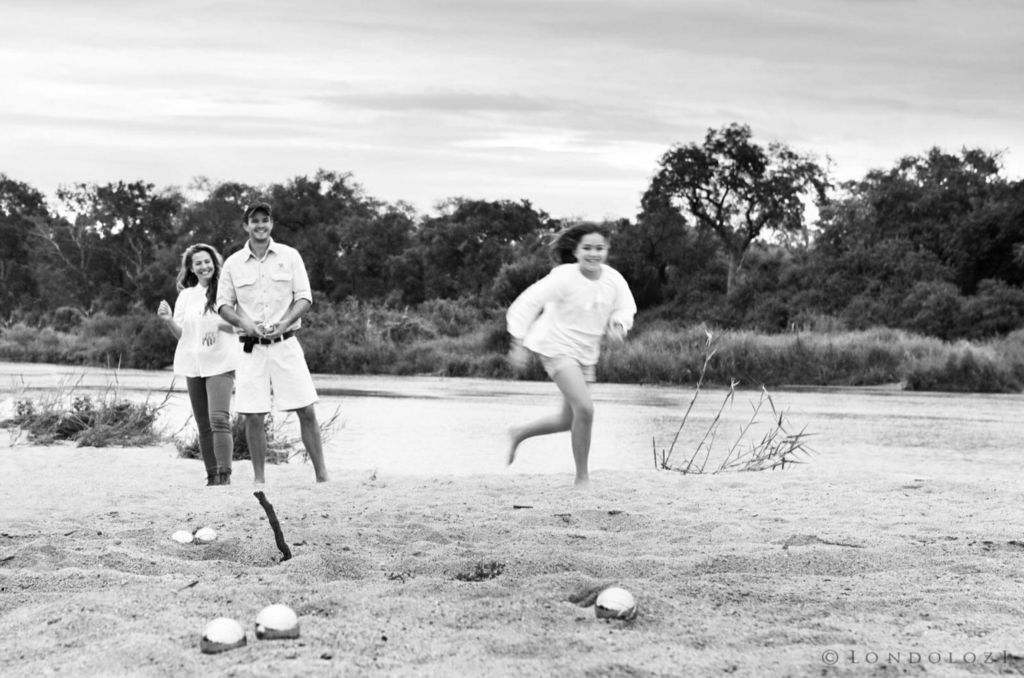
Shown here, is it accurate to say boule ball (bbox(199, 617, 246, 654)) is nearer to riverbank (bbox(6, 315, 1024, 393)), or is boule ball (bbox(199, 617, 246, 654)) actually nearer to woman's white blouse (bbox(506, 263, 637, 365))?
woman's white blouse (bbox(506, 263, 637, 365))

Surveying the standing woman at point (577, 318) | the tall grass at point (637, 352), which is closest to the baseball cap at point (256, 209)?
the standing woman at point (577, 318)

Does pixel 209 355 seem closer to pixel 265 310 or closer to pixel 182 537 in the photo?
pixel 265 310

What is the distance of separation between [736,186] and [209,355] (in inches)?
1665

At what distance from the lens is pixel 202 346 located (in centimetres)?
816

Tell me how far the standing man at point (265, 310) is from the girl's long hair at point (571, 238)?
5.57 ft

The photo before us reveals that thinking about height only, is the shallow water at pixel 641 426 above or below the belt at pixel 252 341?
below

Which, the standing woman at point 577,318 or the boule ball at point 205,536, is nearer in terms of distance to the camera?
the boule ball at point 205,536

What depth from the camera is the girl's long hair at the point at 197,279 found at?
8.19m

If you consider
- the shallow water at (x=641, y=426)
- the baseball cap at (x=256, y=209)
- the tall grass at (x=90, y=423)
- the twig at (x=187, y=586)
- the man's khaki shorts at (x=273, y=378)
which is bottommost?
the shallow water at (x=641, y=426)

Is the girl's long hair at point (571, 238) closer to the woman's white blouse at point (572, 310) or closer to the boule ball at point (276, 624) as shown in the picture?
the woman's white blouse at point (572, 310)

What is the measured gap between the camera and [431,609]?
4098 millimetres

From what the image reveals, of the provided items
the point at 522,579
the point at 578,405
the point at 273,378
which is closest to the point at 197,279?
the point at 273,378

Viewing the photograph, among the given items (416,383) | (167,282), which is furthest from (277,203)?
(416,383)

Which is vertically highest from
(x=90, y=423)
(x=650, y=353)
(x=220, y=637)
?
(x=220, y=637)
